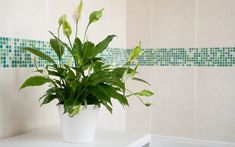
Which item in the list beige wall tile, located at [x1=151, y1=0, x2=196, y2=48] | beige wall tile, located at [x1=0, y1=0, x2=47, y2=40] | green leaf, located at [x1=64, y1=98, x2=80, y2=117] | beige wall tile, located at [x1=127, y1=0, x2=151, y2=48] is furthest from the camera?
beige wall tile, located at [x1=127, y1=0, x2=151, y2=48]

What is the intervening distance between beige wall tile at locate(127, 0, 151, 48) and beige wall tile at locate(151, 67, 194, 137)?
0.24 m

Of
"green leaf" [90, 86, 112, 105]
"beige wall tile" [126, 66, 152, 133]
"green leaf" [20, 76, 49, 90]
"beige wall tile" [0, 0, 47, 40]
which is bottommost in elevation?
"beige wall tile" [126, 66, 152, 133]

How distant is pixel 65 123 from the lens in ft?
3.92

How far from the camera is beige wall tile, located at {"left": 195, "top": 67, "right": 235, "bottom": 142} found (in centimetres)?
205

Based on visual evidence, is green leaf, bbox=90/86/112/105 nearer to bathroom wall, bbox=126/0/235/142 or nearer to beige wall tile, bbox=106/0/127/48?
beige wall tile, bbox=106/0/127/48

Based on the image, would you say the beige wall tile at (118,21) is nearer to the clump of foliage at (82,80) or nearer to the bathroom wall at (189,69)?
the bathroom wall at (189,69)

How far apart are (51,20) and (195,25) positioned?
3.28 ft

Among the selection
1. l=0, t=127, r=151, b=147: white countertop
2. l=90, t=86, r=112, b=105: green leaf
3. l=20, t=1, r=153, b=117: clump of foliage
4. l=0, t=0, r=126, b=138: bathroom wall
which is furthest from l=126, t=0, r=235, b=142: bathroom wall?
l=90, t=86, r=112, b=105: green leaf

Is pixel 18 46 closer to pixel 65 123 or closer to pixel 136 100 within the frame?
pixel 65 123

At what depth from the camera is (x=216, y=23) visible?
2.04 m

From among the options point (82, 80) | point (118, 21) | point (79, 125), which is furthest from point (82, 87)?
point (118, 21)

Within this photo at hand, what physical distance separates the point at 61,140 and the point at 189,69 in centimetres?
118

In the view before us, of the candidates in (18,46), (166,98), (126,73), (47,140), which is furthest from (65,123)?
(166,98)

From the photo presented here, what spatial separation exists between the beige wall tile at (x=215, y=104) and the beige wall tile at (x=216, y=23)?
0.18 meters
